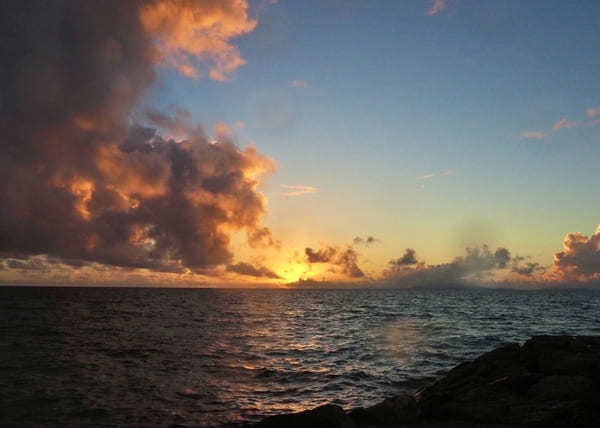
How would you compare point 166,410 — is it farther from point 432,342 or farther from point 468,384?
point 432,342

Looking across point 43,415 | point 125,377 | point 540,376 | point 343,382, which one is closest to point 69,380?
point 125,377

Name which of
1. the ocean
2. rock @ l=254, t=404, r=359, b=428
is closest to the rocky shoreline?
rock @ l=254, t=404, r=359, b=428

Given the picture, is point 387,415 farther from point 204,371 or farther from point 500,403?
point 204,371

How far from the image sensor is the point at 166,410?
15828 millimetres

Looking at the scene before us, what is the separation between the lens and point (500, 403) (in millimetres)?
11273

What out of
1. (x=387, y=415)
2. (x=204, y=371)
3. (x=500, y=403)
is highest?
(x=500, y=403)

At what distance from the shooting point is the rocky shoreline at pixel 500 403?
30.8ft

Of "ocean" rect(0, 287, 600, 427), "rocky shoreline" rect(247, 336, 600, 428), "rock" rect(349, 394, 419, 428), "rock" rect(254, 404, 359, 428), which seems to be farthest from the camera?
"ocean" rect(0, 287, 600, 427)

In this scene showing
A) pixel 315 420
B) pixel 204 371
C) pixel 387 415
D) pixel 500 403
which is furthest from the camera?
pixel 204 371

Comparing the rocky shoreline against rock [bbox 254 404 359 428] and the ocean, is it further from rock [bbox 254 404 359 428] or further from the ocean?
the ocean

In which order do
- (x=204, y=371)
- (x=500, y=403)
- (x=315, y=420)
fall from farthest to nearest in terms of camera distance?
1. (x=204, y=371)
2. (x=500, y=403)
3. (x=315, y=420)

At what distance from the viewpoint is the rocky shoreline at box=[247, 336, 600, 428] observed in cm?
938

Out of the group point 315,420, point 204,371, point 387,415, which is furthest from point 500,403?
point 204,371

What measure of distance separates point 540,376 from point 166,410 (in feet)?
47.7
